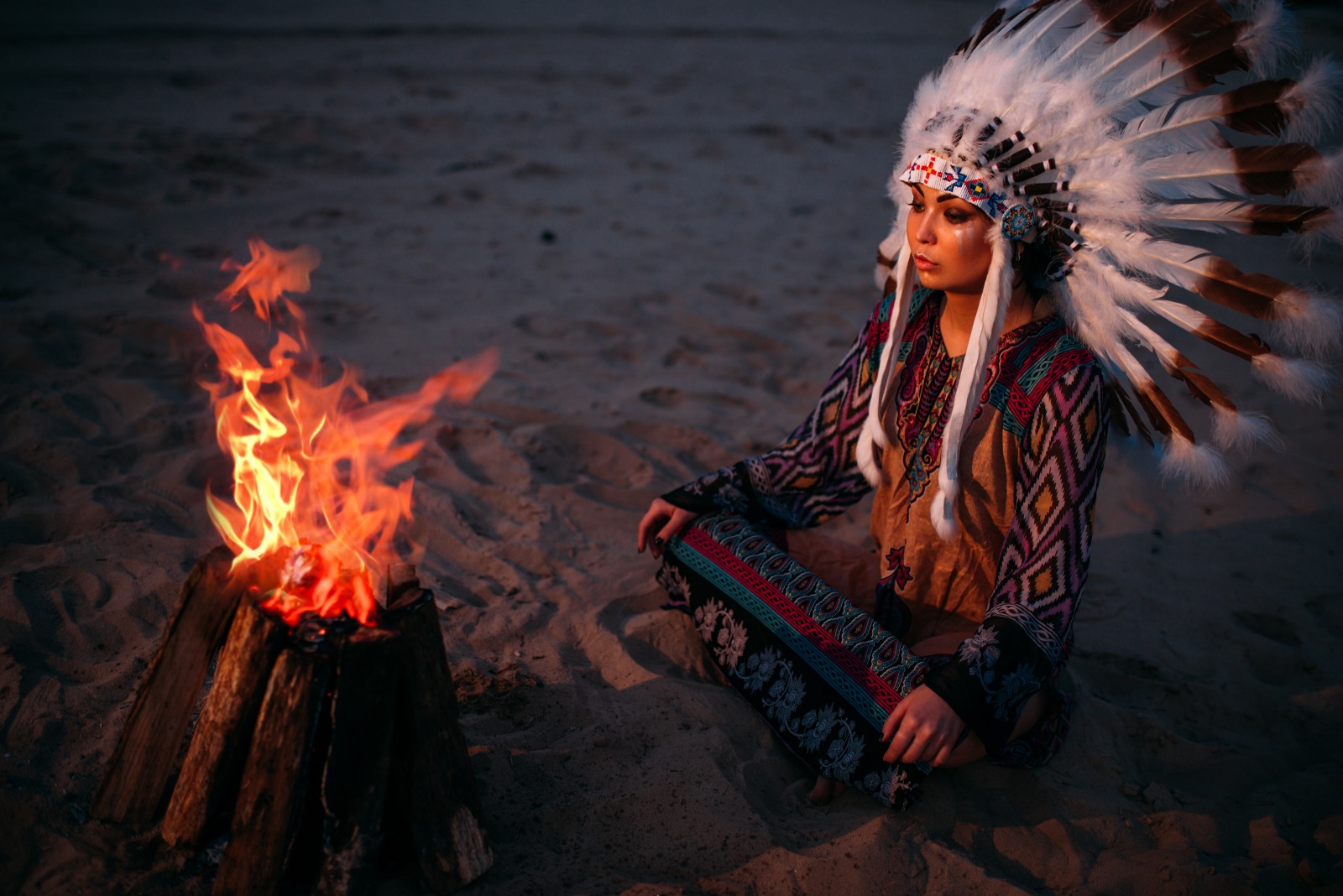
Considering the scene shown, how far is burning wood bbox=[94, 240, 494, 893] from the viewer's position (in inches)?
67.9

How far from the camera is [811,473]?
9.18 ft

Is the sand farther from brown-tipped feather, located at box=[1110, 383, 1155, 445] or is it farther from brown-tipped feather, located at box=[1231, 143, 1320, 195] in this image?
brown-tipped feather, located at box=[1231, 143, 1320, 195]

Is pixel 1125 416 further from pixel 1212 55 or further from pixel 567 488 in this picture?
pixel 567 488

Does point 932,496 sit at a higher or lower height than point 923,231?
lower

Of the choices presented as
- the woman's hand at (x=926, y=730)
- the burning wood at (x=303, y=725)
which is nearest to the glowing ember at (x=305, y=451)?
the burning wood at (x=303, y=725)

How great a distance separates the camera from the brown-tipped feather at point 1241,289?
6.63 ft

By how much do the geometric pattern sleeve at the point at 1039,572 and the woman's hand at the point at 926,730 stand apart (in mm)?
21

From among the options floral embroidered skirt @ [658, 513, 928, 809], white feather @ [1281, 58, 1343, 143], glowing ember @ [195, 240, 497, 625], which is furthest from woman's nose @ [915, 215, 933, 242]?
glowing ember @ [195, 240, 497, 625]

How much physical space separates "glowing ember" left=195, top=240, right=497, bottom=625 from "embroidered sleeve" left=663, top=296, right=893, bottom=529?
0.95 meters

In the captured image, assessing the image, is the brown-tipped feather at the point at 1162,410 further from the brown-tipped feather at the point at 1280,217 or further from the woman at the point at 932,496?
the brown-tipped feather at the point at 1280,217

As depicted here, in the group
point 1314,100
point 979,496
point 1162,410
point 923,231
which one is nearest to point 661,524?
point 979,496

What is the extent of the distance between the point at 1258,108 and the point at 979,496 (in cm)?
108

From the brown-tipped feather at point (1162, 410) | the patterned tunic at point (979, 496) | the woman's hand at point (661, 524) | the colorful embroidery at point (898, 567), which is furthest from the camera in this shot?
the woman's hand at point (661, 524)

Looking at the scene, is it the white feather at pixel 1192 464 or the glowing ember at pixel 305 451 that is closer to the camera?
the glowing ember at pixel 305 451
